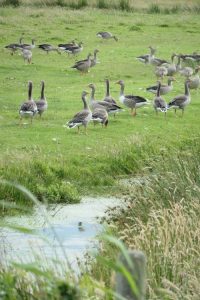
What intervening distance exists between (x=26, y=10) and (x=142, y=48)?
1166 cm

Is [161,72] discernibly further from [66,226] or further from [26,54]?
[66,226]

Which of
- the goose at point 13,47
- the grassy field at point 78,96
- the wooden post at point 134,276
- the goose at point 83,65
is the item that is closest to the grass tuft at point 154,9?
the grassy field at point 78,96

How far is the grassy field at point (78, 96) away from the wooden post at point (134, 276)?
10.1 meters

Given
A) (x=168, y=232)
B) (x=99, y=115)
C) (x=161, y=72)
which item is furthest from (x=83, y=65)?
(x=168, y=232)

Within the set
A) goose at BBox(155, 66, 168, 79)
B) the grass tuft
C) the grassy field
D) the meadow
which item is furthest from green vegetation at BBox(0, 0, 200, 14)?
goose at BBox(155, 66, 168, 79)

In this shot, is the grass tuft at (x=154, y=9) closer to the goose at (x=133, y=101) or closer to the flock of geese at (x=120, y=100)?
the flock of geese at (x=120, y=100)

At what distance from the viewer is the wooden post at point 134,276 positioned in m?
5.23

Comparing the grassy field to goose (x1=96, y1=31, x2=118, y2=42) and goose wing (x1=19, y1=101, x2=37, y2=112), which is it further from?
goose wing (x1=19, y1=101, x2=37, y2=112)

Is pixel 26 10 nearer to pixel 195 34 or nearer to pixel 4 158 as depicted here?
pixel 195 34

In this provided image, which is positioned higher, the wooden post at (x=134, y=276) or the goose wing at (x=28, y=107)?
the wooden post at (x=134, y=276)

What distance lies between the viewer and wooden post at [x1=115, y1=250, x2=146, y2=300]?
523cm

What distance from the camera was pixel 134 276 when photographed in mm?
5375

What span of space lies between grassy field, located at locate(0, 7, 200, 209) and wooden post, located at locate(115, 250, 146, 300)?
10148mm

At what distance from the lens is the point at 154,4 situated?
53.8m
